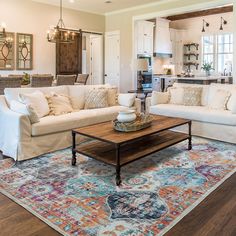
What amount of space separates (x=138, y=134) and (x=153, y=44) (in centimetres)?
693

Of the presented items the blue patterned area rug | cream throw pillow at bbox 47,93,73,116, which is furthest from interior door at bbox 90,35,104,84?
the blue patterned area rug

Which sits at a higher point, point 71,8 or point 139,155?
point 71,8

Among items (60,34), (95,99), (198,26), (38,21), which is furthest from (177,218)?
(198,26)

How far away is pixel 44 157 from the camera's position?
3.61 m

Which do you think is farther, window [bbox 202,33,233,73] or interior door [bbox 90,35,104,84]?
window [bbox 202,33,233,73]

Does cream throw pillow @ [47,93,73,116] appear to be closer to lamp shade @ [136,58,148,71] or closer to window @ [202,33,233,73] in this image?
lamp shade @ [136,58,148,71]

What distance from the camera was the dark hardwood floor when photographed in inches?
77.0

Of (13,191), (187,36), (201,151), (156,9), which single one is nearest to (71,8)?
(156,9)

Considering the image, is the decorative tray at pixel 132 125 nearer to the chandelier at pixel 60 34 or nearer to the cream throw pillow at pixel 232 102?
the cream throw pillow at pixel 232 102

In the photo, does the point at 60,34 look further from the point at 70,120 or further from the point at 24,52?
the point at 70,120

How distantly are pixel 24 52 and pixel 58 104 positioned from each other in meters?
3.36

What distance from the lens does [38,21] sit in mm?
7137

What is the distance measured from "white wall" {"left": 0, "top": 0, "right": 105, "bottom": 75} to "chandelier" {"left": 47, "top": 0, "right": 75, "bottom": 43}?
0.23 metres

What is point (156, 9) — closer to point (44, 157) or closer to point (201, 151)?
point (201, 151)
